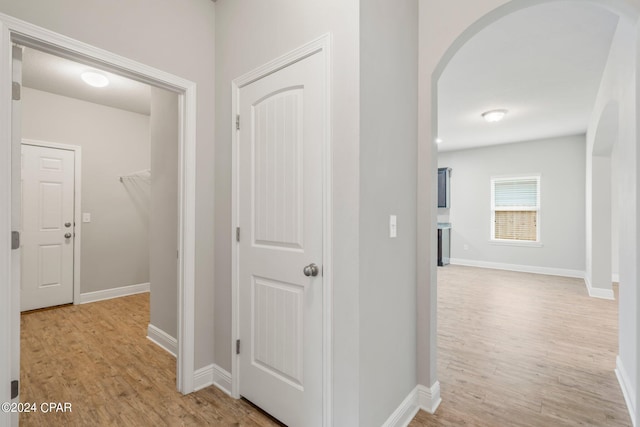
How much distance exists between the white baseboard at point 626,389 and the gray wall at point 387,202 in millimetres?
1320

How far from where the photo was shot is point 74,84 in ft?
11.9

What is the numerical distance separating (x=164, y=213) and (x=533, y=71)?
4.14m

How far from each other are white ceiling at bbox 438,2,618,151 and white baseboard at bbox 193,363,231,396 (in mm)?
3481

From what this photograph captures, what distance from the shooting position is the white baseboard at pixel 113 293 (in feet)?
13.6

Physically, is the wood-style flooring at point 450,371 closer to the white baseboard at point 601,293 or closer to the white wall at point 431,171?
the white wall at point 431,171

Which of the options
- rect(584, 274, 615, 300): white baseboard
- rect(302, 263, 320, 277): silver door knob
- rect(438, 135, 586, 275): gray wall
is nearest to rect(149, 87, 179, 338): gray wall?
rect(302, 263, 320, 277): silver door knob

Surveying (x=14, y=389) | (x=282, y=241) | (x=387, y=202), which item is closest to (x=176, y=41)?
(x=282, y=241)

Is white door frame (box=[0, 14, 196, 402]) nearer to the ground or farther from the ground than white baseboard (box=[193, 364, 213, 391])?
farther from the ground

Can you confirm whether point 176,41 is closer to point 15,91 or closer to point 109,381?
point 15,91

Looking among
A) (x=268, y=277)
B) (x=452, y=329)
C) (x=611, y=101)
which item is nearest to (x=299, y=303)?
(x=268, y=277)

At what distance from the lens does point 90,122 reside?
13.8 ft

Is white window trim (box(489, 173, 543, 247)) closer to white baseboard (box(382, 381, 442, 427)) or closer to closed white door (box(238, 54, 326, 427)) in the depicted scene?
white baseboard (box(382, 381, 442, 427))

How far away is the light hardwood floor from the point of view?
1.88 m

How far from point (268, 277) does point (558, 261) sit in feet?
22.1
